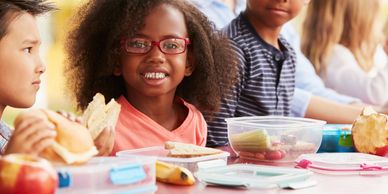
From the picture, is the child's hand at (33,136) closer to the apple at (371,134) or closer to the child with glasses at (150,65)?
the child with glasses at (150,65)

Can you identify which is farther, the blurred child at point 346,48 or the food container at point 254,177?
the blurred child at point 346,48

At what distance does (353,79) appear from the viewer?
321 cm

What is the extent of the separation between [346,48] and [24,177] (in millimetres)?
2554

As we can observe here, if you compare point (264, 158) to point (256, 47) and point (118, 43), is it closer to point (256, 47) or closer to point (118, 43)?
point (118, 43)

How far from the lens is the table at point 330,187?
46.2 inches

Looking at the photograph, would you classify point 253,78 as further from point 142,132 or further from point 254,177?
point 254,177

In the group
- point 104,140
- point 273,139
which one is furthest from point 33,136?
point 273,139

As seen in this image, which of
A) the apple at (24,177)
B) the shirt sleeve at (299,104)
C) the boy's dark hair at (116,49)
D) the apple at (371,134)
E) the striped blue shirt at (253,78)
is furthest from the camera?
the shirt sleeve at (299,104)

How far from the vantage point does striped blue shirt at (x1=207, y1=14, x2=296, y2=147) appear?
2.03 m

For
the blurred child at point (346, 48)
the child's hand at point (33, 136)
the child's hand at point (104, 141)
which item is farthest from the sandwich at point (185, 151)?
the blurred child at point (346, 48)

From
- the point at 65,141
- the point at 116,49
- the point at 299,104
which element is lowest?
the point at 299,104

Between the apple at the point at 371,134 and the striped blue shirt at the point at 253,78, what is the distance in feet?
1.51

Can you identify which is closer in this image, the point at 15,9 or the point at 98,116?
Result: the point at 98,116

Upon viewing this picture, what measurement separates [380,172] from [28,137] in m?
0.68
